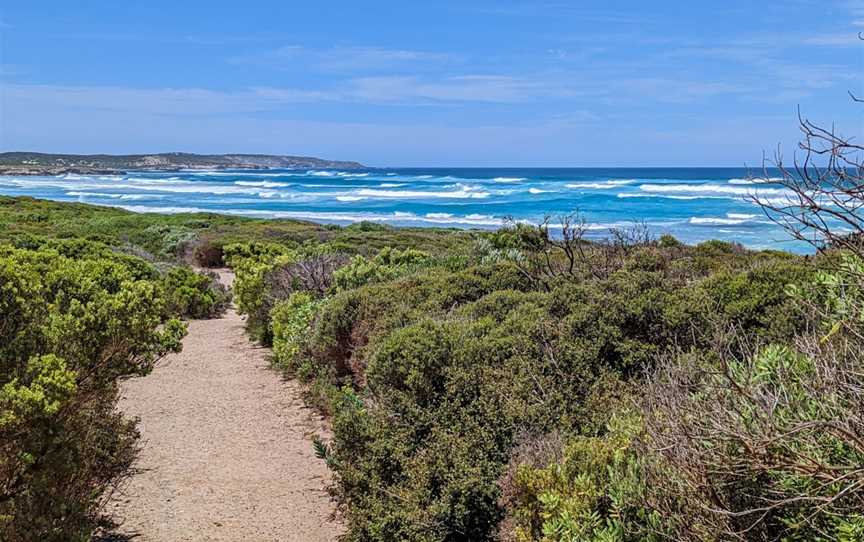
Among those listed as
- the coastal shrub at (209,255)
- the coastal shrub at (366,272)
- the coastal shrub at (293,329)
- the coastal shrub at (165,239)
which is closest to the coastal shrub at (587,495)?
the coastal shrub at (293,329)

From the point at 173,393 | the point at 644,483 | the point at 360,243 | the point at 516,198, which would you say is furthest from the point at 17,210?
the point at 516,198

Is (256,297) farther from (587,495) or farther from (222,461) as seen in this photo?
(587,495)

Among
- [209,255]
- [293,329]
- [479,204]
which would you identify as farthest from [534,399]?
[479,204]

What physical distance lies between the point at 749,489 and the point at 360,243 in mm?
26946

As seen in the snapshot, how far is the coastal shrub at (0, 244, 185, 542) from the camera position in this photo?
13.1 ft

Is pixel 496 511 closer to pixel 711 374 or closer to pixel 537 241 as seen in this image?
pixel 711 374

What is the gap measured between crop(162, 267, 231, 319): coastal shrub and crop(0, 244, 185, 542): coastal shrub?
11014 millimetres

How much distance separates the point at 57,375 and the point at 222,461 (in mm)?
4145

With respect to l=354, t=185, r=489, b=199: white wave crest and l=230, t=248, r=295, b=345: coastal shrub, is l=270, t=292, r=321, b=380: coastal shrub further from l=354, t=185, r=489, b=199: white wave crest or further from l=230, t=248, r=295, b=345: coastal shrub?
l=354, t=185, r=489, b=199: white wave crest

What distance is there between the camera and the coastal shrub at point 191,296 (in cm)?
1606

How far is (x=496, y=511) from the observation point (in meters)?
5.16

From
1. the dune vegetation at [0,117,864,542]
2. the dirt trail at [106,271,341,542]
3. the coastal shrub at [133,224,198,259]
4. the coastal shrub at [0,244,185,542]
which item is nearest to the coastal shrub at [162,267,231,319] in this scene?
the dirt trail at [106,271,341,542]

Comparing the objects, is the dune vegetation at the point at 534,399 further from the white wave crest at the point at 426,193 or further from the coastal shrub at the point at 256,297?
the white wave crest at the point at 426,193

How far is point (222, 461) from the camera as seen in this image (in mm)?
7805
